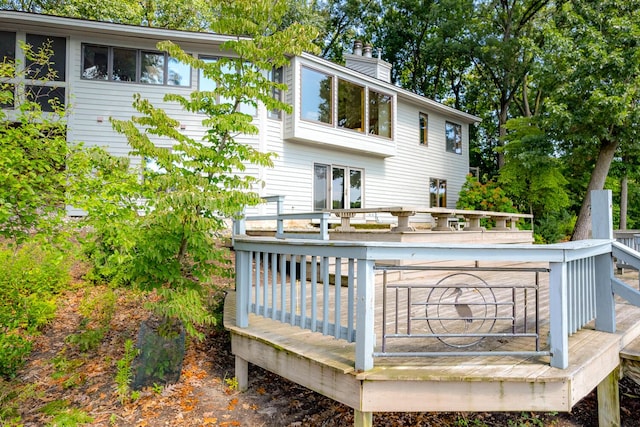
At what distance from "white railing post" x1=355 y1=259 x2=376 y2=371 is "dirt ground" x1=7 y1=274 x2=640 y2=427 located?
135cm

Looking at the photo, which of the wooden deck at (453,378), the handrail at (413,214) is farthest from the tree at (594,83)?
the wooden deck at (453,378)

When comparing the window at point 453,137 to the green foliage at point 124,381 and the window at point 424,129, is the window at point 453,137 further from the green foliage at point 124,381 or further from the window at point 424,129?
the green foliage at point 124,381

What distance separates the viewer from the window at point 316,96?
37.3ft

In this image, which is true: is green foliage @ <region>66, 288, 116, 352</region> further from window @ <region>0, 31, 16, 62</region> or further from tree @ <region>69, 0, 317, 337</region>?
window @ <region>0, 31, 16, 62</region>

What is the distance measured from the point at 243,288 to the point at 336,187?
9.19 m

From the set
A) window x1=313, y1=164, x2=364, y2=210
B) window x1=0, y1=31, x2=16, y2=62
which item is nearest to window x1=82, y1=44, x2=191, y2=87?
window x1=0, y1=31, x2=16, y2=62

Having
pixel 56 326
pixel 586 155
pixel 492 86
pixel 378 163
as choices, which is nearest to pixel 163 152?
pixel 56 326

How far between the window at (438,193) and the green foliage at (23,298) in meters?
13.2

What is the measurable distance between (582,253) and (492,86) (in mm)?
21284

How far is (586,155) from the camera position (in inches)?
517

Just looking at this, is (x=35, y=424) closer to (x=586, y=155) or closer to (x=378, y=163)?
(x=378, y=163)

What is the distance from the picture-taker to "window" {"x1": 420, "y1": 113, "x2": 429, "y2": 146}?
15945 mm

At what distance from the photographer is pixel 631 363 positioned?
3463 millimetres

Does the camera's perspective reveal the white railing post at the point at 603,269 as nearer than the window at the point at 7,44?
Yes
